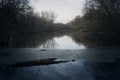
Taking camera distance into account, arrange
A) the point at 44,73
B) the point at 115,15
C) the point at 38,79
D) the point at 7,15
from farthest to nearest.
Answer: the point at 7,15 < the point at 115,15 < the point at 44,73 < the point at 38,79

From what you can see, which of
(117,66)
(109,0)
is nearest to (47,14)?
(109,0)

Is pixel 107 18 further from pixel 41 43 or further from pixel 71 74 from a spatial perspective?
pixel 71 74

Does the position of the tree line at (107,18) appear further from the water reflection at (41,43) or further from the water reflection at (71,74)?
the water reflection at (71,74)

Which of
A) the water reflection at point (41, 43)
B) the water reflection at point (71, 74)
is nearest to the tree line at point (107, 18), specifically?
the water reflection at point (41, 43)

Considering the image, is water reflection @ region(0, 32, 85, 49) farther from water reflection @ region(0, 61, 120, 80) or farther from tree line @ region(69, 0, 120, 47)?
water reflection @ region(0, 61, 120, 80)

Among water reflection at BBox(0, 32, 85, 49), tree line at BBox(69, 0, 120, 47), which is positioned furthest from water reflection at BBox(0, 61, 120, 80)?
tree line at BBox(69, 0, 120, 47)

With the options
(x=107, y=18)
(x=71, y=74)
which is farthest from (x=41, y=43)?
(x=71, y=74)

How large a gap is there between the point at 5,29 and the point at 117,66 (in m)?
29.3

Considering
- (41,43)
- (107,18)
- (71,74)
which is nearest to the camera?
(71,74)

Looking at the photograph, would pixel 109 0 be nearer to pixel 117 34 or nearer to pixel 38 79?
pixel 117 34

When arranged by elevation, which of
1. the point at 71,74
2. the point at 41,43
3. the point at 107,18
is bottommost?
the point at 41,43

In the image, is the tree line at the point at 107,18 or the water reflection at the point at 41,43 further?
the tree line at the point at 107,18

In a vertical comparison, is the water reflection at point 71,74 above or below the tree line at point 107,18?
below

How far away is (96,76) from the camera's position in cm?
970
